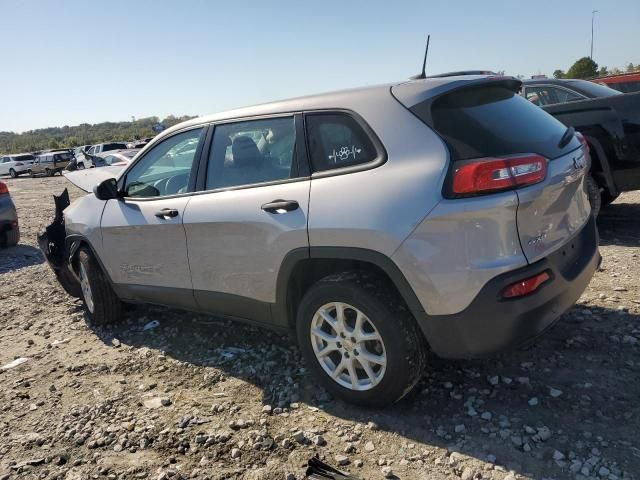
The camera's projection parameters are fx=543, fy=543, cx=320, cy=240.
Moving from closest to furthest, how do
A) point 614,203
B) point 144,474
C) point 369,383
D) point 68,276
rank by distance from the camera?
1. point 144,474
2. point 369,383
3. point 68,276
4. point 614,203

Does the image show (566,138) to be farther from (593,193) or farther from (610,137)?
(610,137)

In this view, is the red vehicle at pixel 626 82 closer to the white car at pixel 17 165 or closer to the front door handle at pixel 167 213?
the front door handle at pixel 167 213

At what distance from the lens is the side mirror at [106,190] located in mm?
4428

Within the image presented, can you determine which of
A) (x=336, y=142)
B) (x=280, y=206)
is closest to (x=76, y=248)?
(x=280, y=206)

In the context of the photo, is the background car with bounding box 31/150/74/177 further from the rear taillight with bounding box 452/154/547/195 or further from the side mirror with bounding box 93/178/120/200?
the rear taillight with bounding box 452/154/547/195

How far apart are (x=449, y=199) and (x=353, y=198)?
524 mm

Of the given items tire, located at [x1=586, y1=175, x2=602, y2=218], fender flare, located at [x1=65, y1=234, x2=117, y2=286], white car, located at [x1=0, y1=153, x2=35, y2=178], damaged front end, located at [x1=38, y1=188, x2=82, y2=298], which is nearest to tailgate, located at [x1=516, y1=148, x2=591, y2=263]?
tire, located at [x1=586, y1=175, x2=602, y2=218]

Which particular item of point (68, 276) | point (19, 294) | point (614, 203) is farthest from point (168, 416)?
point (614, 203)

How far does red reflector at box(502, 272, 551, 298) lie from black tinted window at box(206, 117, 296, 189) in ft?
4.60

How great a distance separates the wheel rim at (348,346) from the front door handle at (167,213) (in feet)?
4.55

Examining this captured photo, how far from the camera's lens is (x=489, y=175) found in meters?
2.59

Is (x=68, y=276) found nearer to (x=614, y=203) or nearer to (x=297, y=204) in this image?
(x=297, y=204)

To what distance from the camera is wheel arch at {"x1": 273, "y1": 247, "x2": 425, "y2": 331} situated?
2.79 meters

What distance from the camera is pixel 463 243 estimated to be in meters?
2.60
